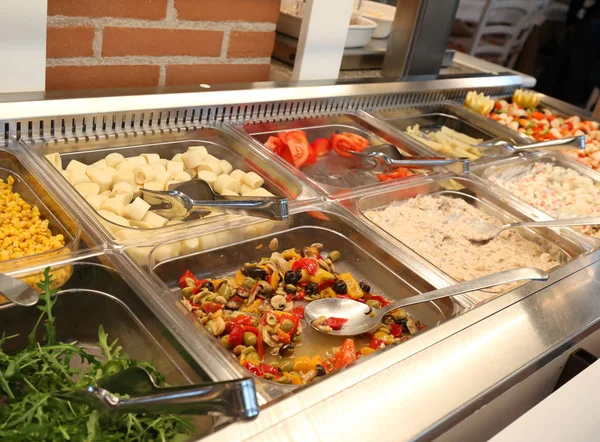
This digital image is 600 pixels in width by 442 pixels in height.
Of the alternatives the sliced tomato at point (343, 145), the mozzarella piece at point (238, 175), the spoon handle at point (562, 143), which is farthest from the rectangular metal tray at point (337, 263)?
the spoon handle at point (562, 143)

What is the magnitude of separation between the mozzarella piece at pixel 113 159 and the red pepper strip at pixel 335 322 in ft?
2.24

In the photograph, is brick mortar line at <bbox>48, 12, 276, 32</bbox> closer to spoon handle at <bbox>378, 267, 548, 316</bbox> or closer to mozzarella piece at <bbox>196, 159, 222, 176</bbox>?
mozzarella piece at <bbox>196, 159, 222, 176</bbox>

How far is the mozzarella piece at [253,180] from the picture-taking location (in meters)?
1.66

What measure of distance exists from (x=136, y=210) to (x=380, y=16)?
1.86 metres

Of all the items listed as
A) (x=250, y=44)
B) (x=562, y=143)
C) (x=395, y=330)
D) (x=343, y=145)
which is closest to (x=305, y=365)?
(x=395, y=330)

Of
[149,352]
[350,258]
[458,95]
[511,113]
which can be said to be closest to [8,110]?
[149,352]

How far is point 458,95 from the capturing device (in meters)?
2.64

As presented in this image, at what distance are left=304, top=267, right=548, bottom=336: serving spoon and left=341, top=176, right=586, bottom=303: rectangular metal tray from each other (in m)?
0.21

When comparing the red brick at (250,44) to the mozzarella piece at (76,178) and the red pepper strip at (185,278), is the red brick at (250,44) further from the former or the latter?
the red pepper strip at (185,278)

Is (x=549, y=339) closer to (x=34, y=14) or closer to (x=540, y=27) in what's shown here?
(x=34, y=14)

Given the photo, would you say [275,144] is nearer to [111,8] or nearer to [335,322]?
[111,8]

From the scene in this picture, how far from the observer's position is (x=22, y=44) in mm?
1443

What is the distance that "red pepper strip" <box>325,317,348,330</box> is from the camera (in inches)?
51.1

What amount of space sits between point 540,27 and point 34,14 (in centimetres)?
626
